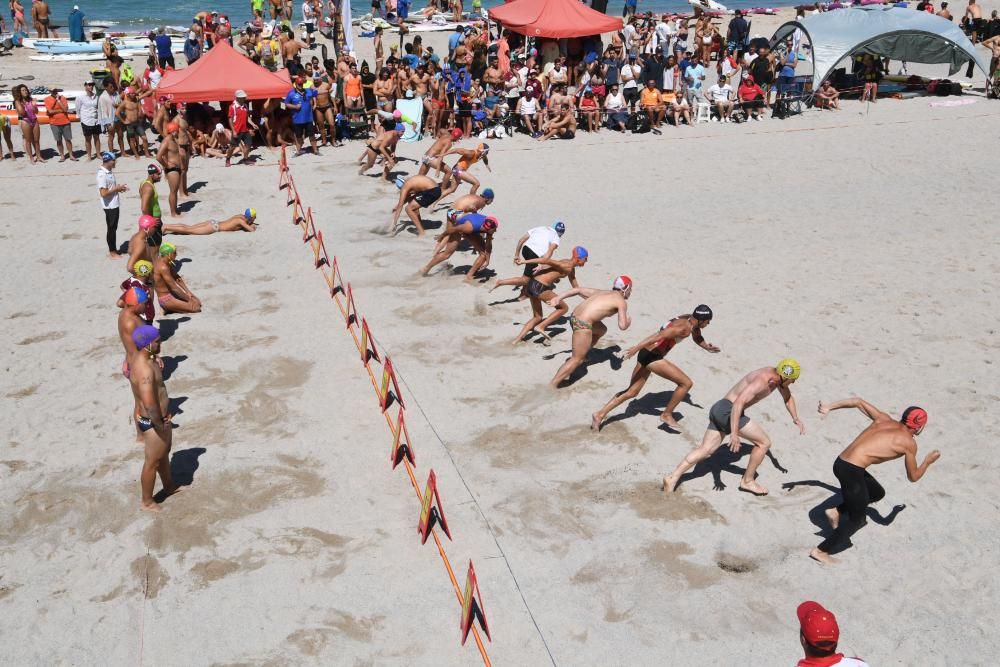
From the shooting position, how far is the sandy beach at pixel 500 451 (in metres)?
6.58

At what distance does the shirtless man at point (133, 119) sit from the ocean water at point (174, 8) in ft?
72.8

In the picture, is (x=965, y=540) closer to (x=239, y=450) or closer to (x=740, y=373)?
(x=740, y=373)

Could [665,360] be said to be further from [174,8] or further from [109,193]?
[174,8]

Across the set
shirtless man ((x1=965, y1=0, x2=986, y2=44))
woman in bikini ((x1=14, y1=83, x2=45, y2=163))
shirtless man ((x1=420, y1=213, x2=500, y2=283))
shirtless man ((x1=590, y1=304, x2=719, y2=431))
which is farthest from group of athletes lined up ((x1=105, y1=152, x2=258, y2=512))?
shirtless man ((x1=965, y1=0, x2=986, y2=44))

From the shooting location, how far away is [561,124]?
20016mm

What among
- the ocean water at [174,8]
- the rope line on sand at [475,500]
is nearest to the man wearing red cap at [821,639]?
the rope line on sand at [475,500]

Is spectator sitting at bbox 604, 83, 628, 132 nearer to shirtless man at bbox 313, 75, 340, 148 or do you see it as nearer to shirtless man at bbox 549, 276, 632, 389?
shirtless man at bbox 313, 75, 340, 148

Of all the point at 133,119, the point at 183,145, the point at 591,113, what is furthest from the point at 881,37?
the point at 133,119

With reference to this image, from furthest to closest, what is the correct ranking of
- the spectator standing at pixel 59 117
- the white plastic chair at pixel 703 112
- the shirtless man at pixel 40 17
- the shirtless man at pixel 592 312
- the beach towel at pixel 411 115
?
the shirtless man at pixel 40 17
the white plastic chair at pixel 703 112
the beach towel at pixel 411 115
the spectator standing at pixel 59 117
the shirtless man at pixel 592 312

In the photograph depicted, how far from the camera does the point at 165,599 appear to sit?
6.76 metres

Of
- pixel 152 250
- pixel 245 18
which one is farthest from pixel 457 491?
pixel 245 18

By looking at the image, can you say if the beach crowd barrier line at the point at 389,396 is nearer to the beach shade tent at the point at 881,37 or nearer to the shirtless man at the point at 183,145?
the shirtless man at the point at 183,145

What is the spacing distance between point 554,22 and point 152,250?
13.8 m

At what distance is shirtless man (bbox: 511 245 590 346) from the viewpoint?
10602 mm
